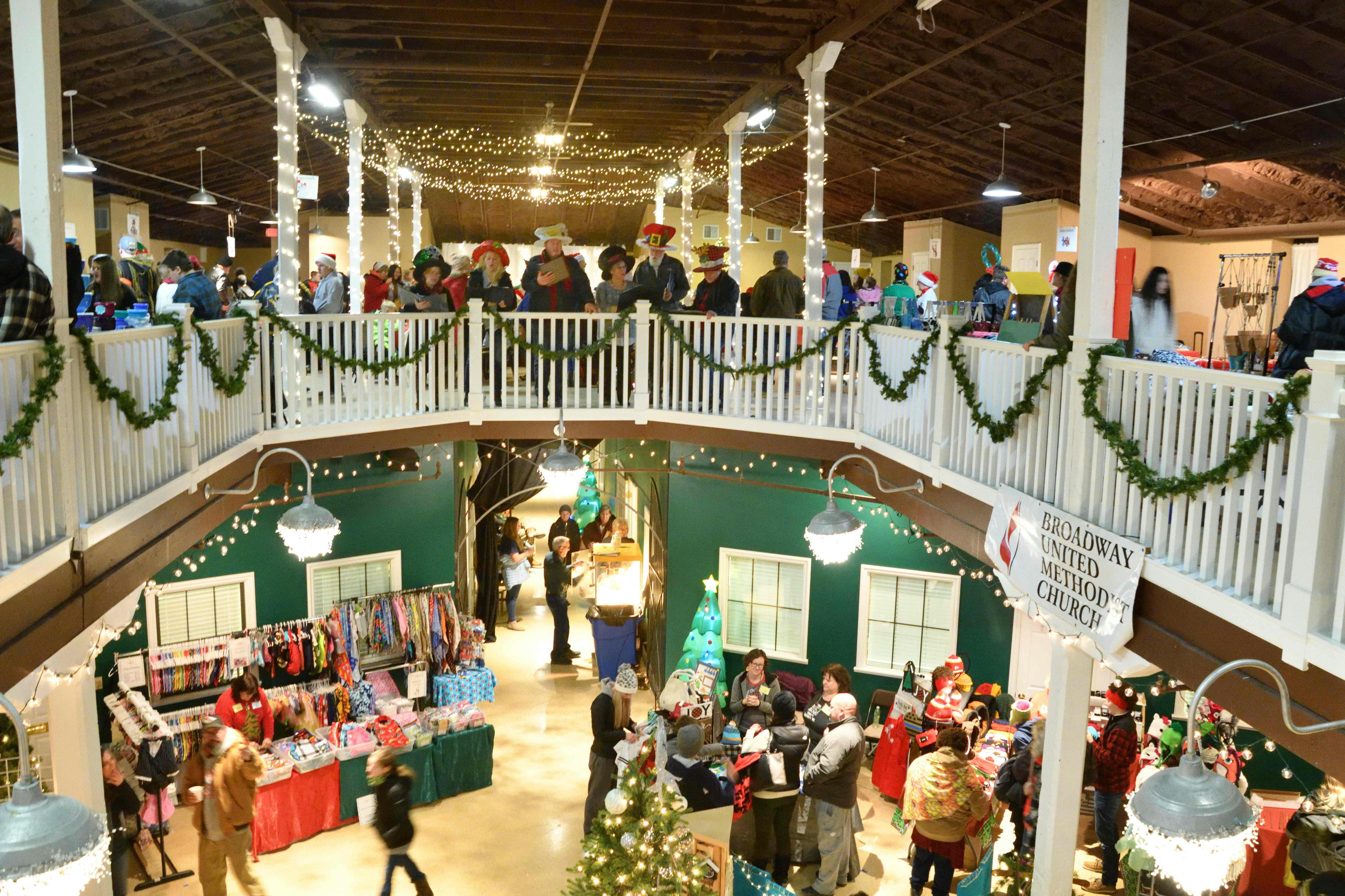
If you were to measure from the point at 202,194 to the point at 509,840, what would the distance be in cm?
1195

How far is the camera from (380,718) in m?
9.73

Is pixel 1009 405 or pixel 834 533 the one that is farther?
pixel 834 533

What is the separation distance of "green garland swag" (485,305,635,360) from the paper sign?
4439mm

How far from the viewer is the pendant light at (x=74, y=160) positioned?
38.1ft

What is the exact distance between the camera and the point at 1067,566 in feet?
18.6

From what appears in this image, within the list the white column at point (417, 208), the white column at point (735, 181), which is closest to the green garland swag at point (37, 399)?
the white column at point (735, 181)

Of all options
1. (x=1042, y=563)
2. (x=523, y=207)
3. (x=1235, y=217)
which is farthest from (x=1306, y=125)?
(x=523, y=207)

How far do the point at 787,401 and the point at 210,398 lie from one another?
5.11 meters

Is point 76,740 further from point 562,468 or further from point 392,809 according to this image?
point 562,468

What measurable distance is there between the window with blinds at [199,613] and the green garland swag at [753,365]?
4985mm

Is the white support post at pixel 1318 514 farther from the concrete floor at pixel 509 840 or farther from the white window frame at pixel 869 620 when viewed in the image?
the white window frame at pixel 869 620

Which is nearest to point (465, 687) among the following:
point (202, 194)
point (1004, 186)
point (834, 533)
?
point (834, 533)

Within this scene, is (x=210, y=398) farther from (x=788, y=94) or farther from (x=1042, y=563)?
(x=788, y=94)

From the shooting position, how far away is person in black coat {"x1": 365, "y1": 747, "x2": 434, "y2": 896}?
702 centimetres
